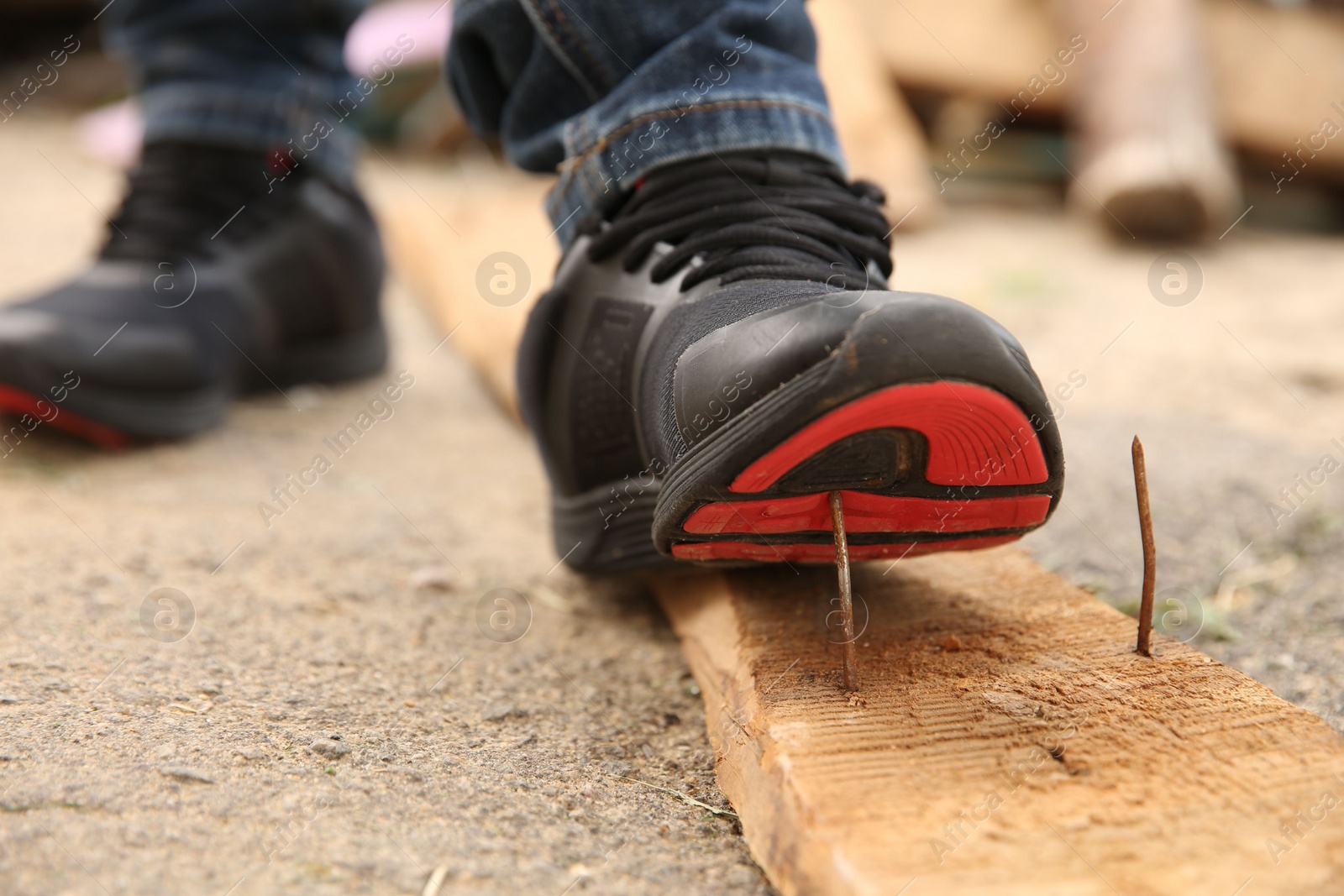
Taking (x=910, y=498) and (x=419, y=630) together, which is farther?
(x=419, y=630)

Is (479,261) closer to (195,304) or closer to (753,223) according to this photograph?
(195,304)

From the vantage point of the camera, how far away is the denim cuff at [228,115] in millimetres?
1558

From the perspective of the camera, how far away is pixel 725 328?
773 millimetres

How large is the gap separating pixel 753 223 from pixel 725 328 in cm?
16

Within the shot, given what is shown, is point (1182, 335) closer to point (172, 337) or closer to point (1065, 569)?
point (1065, 569)

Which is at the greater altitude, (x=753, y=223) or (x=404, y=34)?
(x=404, y=34)

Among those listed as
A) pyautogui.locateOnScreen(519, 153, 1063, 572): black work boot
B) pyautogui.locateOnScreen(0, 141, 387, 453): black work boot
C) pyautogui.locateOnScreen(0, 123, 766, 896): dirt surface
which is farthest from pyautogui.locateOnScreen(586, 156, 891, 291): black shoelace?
pyautogui.locateOnScreen(0, 141, 387, 453): black work boot

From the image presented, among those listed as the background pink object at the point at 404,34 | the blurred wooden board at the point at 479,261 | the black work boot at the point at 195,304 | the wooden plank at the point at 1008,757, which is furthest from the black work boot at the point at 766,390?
the background pink object at the point at 404,34

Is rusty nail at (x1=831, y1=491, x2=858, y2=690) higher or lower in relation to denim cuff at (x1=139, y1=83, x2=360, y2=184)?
lower

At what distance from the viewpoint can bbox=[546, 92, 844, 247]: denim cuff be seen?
93cm

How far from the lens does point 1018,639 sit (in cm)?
87

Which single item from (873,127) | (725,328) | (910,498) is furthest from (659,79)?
(873,127)

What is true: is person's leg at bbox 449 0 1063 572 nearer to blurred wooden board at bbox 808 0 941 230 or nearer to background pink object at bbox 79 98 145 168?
blurred wooden board at bbox 808 0 941 230

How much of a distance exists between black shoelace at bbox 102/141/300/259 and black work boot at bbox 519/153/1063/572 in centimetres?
79
